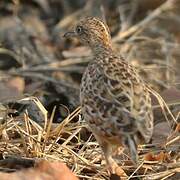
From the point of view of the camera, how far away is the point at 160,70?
8.55 m

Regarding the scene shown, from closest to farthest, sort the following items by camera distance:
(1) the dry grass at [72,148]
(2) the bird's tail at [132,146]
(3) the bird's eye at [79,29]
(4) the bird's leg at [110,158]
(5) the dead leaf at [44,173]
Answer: (2) the bird's tail at [132,146], (5) the dead leaf at [44,173], (4) the bird's leg at [110,158], (1) the dry grass at [72,148], (3) the bird's eye at [79,29]

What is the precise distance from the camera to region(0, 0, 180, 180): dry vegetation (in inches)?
212

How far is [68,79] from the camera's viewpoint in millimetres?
8117

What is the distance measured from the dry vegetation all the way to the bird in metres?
0.44

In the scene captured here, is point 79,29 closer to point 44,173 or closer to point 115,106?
point 115,106

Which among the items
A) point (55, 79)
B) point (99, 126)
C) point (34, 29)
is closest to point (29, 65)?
point (55, 79)

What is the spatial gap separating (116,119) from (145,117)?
0.20 metres

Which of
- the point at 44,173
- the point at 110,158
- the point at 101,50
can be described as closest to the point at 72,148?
the point at 110,158

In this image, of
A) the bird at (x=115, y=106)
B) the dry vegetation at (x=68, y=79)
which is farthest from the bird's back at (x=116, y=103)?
the dry vegetation at (x=68, y=79)

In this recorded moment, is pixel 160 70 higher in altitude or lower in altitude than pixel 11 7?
lower

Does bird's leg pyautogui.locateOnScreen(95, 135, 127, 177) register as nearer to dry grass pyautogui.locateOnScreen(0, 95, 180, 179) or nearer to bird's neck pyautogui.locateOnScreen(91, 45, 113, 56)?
dry grass pyautogui.locateOnScreen(0, 95, 180, 179)

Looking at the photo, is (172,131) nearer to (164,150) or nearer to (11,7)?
(164,150)

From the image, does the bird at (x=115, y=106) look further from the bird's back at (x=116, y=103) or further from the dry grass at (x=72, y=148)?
the dry grass at (x=72, y=148)

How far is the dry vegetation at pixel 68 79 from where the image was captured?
5387 millimetres
